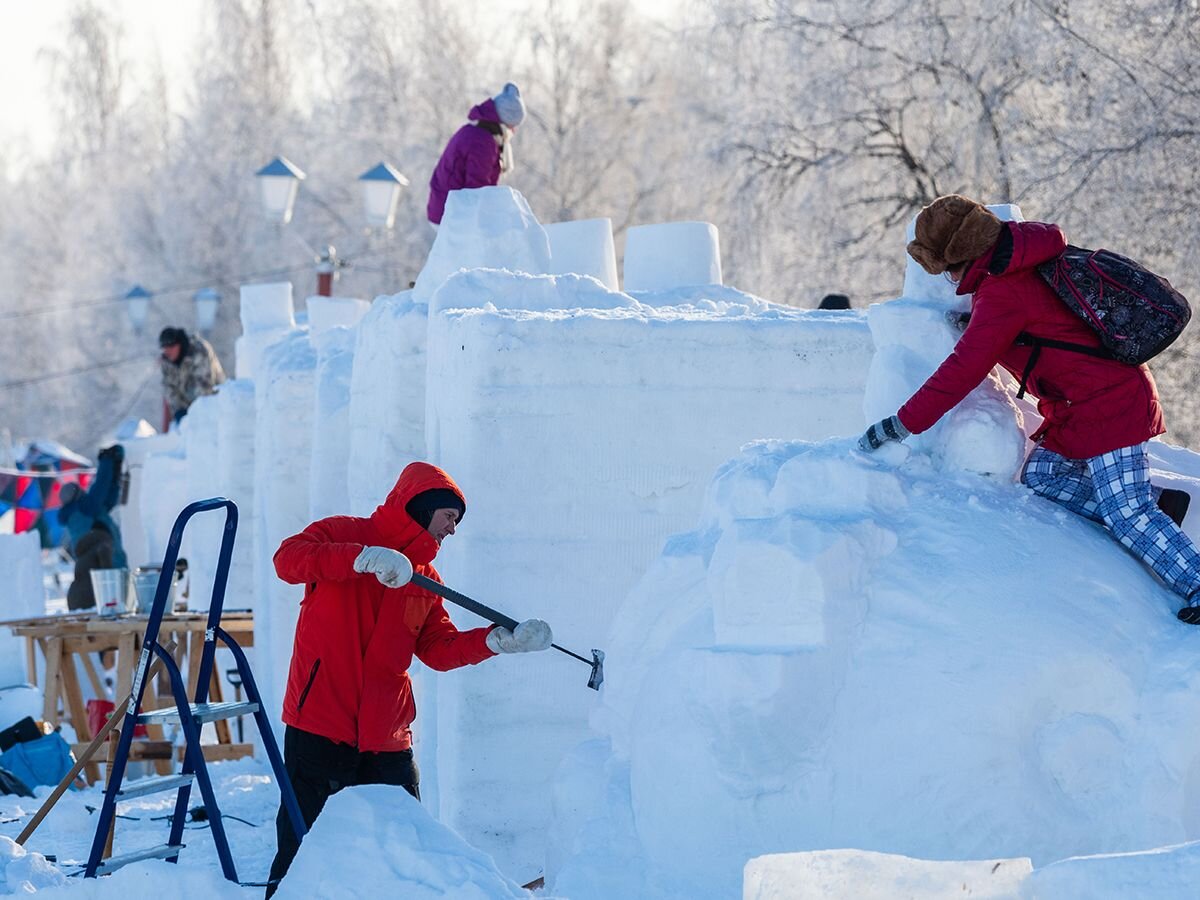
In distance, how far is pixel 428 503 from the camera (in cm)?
445

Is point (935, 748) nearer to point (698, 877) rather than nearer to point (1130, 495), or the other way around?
point (698, 877)

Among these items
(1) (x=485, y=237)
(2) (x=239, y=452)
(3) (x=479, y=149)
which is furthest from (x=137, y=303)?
(1) (x=485, y=237)

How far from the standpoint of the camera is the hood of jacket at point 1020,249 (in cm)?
398

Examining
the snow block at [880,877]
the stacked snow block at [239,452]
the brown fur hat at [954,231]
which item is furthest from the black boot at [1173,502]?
the stacked snow block at [239,452]

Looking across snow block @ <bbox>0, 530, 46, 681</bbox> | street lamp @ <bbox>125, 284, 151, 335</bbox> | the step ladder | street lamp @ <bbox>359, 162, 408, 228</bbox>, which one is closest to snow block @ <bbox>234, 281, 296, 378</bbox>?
snow block @ <bbox>0, 530, 46, 681</bbox>

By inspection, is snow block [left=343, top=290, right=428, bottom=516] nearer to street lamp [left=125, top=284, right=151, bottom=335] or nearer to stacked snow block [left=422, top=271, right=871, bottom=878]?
stacked snow block [left=422, top=271, right=871, bottom=878]

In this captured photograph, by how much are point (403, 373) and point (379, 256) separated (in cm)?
2041

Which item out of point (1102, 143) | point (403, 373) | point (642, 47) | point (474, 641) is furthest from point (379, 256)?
point (474, 641)

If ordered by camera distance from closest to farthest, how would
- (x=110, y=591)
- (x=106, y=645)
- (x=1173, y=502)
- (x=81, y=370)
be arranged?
(x=1173, y=502)
(x=110, y=591)
(x=106, y=645)
(x=81, y=370)

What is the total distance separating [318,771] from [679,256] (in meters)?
3.89

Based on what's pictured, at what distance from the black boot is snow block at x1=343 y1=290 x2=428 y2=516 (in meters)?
3.26

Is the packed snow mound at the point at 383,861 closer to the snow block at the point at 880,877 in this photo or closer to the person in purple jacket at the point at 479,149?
the snow block at the point at 880,877

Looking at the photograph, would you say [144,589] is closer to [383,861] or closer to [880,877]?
[383,861]

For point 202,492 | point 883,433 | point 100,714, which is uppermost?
point 883,433
